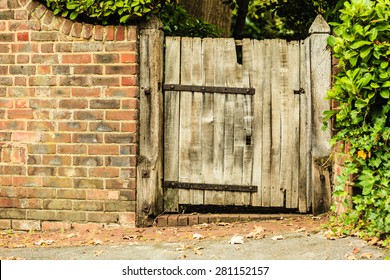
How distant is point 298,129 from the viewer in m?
6.26

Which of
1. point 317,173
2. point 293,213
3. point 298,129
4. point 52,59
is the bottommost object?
point 293,213

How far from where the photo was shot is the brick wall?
6.27 m

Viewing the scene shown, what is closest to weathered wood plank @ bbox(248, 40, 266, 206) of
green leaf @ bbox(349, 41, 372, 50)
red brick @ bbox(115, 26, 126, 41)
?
red brick @ bbox(115, 26, 126, 41)

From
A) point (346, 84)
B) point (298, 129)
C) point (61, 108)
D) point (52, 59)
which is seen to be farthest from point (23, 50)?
point (346, 84)

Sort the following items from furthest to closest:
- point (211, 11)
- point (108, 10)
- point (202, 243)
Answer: point (211, 11), point (108, 10), point (202, 243)

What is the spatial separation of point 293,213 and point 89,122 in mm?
2222

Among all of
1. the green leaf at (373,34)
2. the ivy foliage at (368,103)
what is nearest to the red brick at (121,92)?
the ivy foliage at (368,103)

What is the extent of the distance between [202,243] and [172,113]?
59.1 inches

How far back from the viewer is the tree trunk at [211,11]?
8.71m

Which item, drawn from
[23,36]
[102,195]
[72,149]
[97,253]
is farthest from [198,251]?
[23,36]

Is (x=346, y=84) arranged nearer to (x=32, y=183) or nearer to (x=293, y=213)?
(x=293, y=213)

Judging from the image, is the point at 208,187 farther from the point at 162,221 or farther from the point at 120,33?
the point at 120,33

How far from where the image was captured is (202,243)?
5.45 meters

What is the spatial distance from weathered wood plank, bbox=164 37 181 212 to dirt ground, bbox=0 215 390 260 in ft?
2.06
